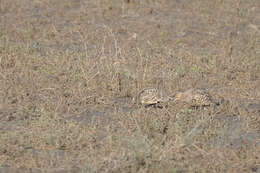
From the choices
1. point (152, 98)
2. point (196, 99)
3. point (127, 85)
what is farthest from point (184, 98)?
point (127, 85)

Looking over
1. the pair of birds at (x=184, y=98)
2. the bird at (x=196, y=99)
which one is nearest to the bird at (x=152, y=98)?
the pair of birds at (x=184, y=98)

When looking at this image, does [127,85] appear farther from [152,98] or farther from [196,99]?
[196,99]

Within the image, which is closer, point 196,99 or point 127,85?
point 196,99

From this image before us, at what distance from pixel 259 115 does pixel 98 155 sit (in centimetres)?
210

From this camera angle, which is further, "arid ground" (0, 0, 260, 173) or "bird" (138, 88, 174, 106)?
"bird" (138, 88, 174, 106)

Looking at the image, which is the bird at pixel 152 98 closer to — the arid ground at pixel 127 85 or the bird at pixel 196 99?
the arid ground at pixel 127 85

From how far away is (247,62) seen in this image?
7613 mm

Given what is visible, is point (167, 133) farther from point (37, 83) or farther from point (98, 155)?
point (37, 83)

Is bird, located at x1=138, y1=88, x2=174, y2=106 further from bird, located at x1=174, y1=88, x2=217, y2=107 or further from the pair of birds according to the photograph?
bird, located at x1=174, y1=88, x2=217, y2=107

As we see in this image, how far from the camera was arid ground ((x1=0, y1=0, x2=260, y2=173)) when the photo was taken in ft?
15.0

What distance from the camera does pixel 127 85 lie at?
21.0ft

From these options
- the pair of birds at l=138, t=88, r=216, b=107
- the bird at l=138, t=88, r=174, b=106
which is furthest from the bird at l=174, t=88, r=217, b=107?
the bird at l=138, t=88, r=174, b=106

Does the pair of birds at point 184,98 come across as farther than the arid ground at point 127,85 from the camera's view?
Yes

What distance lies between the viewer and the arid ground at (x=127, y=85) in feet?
15.0
